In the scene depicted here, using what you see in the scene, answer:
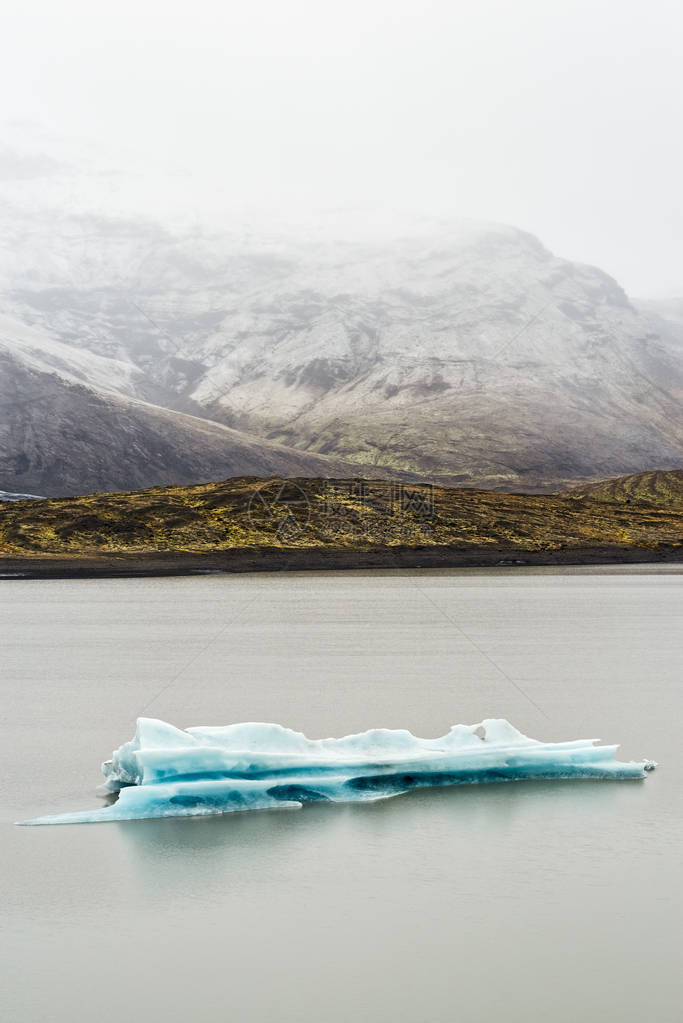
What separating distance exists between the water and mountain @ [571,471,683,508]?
71528 mm

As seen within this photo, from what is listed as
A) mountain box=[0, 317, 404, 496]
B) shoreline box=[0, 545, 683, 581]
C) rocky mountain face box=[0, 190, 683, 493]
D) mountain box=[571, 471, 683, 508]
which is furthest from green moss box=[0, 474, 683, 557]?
rocky mountain face box=[0, 190, 683, 493]

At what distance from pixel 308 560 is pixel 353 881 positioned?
48810mm

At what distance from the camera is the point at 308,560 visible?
191 ft

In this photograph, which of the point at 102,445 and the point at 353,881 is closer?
the point at 353,881

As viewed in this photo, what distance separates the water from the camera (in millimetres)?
7340

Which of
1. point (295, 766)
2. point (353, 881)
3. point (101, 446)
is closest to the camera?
point (353, 881)

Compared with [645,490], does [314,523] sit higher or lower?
lower

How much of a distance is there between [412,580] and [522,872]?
44735mm

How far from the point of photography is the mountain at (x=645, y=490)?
90000 millimetres

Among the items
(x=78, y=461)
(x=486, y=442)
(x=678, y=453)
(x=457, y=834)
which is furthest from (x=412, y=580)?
(x=678, y=453)

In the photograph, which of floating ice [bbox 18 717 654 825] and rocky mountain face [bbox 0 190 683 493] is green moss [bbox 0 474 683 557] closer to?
floating ice [bbox 18 717 654 825]

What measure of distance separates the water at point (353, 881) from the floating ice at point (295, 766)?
0.21 metres

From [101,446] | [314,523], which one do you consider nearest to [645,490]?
[314,523]

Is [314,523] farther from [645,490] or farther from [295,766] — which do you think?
[295,766]
